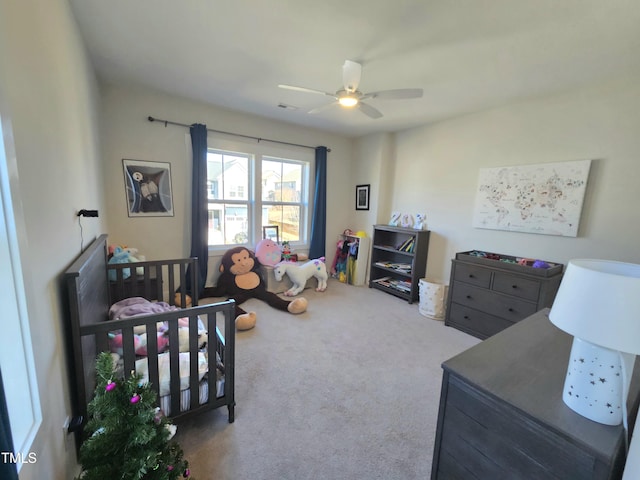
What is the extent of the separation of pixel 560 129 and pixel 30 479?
12.8 feet

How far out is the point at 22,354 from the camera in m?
0.78

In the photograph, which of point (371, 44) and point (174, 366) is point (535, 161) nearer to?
point (371, 44)

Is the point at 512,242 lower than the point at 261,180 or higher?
lower

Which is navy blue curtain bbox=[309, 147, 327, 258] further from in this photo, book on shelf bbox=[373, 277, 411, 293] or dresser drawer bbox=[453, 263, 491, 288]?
dresser drawer bbox=[453, 263, 491, 288]

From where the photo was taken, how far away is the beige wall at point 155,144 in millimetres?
2844

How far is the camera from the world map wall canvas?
2.46 meters

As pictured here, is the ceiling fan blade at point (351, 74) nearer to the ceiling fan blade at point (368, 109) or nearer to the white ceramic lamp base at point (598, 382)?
the ceiling fan blade at point (368, 109)

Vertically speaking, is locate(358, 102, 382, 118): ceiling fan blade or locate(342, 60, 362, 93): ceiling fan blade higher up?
locate(342, 60, 362, 93): ceiling fan blade

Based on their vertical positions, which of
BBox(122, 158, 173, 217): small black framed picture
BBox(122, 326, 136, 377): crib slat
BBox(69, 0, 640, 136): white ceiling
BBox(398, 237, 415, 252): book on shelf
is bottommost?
BBox(122, 326, 136, 377): crib slat

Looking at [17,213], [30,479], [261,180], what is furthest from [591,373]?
[261,180]

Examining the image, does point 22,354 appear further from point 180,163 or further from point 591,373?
point 180,163

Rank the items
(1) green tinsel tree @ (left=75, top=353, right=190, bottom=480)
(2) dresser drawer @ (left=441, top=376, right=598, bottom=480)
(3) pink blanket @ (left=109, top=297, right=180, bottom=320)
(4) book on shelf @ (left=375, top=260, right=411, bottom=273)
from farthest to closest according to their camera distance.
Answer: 1. (4) book on shelf @ (left=375, top=260, right=411, bottom=273)
2. (3) pink blanket @ (left=109, top=297, right=180, bottom=320)
3. (1) green tinsel tree @ (left=75, top=353, right=190, bottom=480)
4. (2) dresser drawer @ (left=441, top=376, right=598, bottom=480)

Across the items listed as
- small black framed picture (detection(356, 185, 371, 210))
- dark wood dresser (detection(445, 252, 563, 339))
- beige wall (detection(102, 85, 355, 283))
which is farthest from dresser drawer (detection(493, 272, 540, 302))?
beige wall (detection(102, 85, 355, 283))

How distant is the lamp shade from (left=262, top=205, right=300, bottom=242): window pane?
3.64 metres
